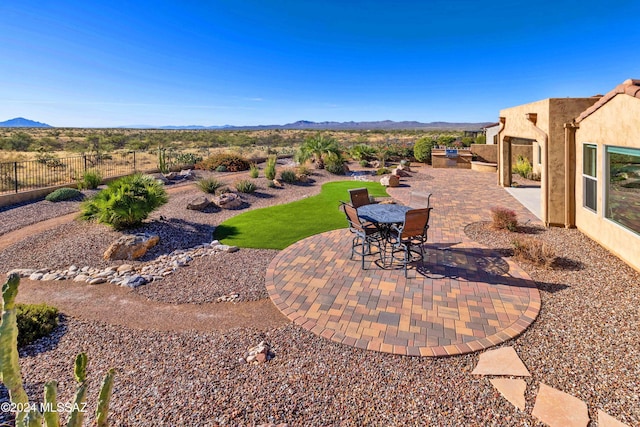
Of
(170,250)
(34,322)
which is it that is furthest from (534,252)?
(34,322)

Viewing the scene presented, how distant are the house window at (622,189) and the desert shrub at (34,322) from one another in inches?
398

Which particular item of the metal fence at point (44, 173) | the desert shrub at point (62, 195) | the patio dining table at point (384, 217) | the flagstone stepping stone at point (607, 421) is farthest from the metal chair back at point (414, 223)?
the metal fence at point (44, 173)

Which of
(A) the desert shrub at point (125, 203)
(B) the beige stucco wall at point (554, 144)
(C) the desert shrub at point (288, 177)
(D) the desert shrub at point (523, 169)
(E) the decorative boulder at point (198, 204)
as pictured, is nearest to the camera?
(B) the beige stucco wall at point (554, 144)

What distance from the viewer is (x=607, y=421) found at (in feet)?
9.45

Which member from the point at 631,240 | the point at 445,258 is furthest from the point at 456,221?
the point at 631,240

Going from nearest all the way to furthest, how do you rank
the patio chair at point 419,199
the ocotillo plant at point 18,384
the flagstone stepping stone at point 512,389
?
the ocotillo plant at point 18,384, the flagstone stepping stone at point 512,389, the patio chair at point 419,199

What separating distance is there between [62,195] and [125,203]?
751 cm

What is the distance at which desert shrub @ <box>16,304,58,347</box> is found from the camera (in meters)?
4.29

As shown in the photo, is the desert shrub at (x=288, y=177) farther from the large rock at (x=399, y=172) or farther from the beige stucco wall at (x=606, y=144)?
the beige stucco wall at (x=606, y=144)

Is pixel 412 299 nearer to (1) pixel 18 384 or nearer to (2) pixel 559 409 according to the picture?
(2) pixel 559 409

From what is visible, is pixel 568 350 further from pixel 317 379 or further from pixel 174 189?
pixel 174 189

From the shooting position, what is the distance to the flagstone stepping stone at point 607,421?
9.33 ft

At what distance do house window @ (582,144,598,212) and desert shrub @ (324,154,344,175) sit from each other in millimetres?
13426

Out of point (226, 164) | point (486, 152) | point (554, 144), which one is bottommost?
point (554, 144)
